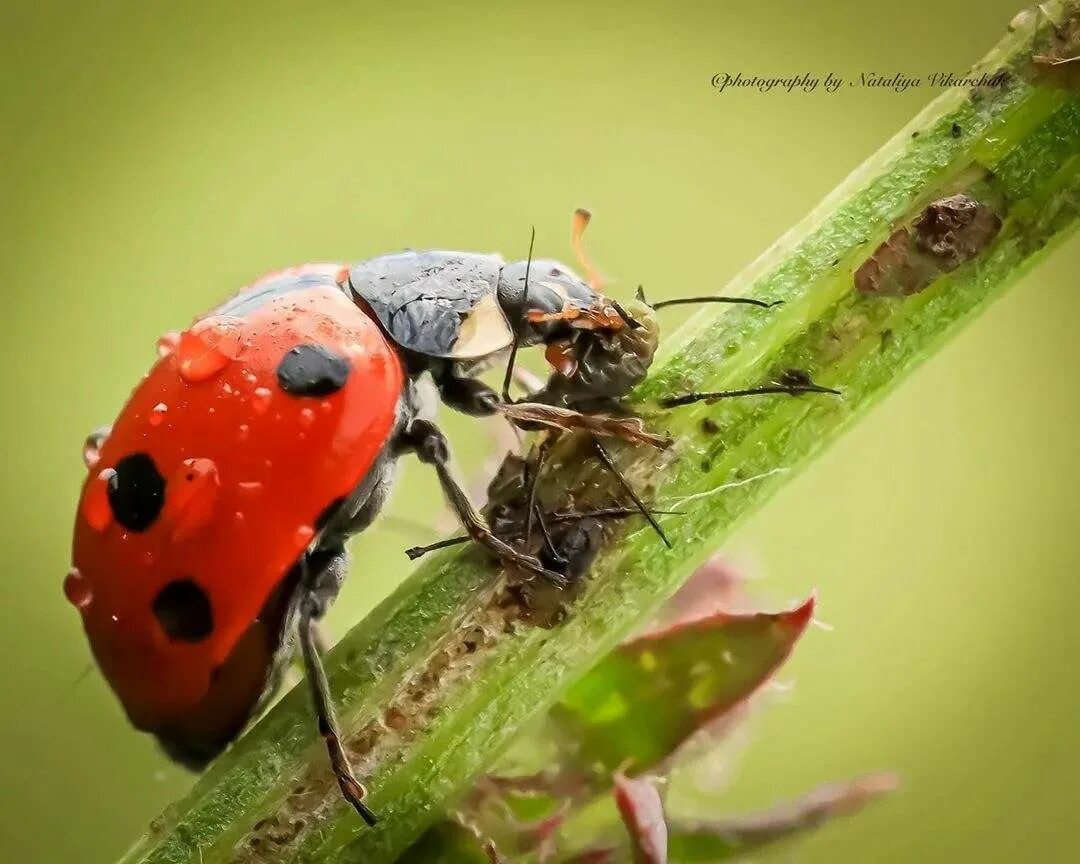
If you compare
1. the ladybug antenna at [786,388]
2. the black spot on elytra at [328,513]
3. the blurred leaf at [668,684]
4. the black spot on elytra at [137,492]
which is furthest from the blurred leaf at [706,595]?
the black spot on elytra at [137,492]

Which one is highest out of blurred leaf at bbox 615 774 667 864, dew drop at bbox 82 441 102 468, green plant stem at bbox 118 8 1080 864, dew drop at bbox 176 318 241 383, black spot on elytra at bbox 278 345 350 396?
dew drop at bbox 176 318 241 383

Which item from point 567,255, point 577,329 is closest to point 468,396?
point 577,329

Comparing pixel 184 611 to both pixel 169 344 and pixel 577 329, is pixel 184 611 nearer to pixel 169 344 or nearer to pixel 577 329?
pixel 169 344

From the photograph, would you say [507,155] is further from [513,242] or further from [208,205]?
[208,205]

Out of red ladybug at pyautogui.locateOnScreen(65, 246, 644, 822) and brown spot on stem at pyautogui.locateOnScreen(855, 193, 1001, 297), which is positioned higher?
red ladybug at pyautogui.locateOnScreen(65, 246, 644, 822)

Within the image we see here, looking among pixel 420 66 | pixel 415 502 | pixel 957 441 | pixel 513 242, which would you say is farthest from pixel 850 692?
pixel 420 66

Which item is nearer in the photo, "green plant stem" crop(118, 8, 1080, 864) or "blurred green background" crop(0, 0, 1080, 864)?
"green plant stem" crop(118, 8, 1080, 864)

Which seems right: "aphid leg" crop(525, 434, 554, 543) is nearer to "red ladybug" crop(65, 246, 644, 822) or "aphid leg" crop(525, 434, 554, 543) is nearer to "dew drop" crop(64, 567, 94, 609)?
"red ladybug" crop(65, 246, 644, 822)

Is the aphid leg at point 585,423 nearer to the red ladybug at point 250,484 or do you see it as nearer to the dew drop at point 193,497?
the red ladybug at point 250,484

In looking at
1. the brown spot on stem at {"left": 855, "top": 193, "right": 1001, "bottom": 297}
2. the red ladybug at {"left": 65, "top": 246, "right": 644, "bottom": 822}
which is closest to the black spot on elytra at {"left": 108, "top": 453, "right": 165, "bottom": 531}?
the red ladybug at {"left": 65, "top": 246, "right": 644, "bottom": 822}
